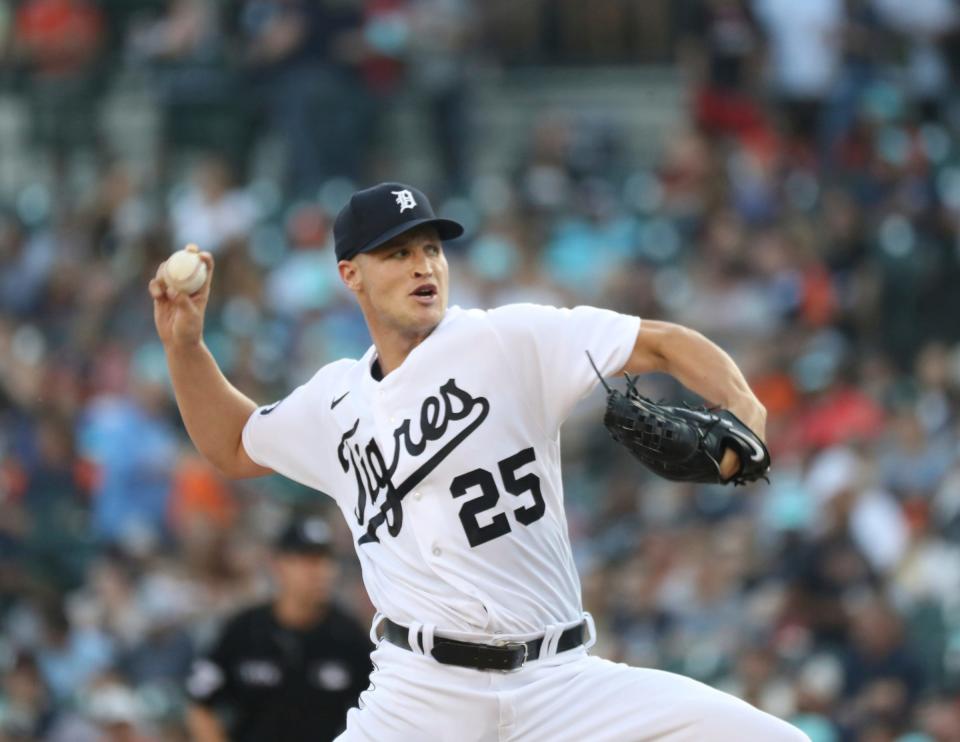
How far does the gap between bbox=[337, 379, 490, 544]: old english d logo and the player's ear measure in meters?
0.39

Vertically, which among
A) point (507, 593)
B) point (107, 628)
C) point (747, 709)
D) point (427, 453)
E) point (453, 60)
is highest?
point (453, 60)

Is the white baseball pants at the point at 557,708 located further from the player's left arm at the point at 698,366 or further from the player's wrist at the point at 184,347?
the player's wrist at the point at 184,347

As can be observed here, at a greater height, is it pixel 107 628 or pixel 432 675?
pixel 432 675

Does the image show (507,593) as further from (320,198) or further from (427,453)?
(320,198)

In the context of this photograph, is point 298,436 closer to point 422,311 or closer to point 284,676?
point 422,311

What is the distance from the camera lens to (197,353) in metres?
5.54

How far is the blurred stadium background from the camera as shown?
9.45 metres

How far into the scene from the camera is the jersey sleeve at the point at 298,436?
5332mm

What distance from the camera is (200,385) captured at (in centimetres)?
554

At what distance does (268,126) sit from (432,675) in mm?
9363

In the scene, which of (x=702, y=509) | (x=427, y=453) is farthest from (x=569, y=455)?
(x=427, y=453)

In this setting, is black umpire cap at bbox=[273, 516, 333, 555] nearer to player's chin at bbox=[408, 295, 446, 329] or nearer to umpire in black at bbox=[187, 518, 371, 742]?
umpire in black at bbox=[187, 518, 371, 742]

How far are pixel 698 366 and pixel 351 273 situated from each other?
1.08 metres

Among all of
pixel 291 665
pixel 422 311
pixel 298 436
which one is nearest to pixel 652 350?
pixel 422 311
